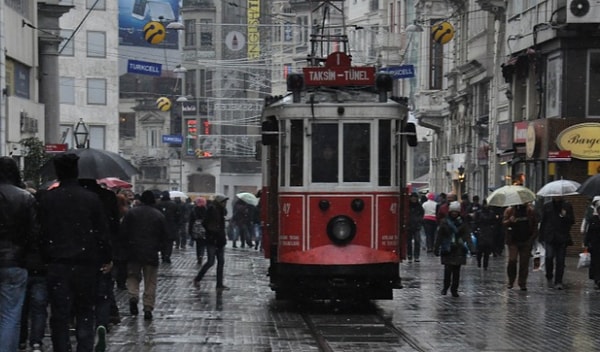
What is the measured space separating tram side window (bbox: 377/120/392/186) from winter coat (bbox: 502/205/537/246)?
210 inches

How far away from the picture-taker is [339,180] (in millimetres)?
19469

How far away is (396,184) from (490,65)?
3127cm

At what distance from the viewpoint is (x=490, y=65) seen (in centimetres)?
5012

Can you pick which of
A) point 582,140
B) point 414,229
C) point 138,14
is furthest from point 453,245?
point 138,14

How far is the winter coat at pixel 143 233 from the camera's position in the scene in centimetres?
1825

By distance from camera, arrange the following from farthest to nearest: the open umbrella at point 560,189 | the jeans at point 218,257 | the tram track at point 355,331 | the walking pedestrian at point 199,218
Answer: the walking pedestrian at point 199,218 → the open umbrella at point 560,189 → the jeans at point 218,257 → the tram track at point 355,331

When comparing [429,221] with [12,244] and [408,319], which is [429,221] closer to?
[408,319]

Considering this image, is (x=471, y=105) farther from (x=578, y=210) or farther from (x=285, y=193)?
(x=285, y=193)

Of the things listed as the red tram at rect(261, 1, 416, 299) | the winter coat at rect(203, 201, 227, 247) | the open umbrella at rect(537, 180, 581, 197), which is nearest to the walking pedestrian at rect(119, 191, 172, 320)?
the red tram at rect(261, 1, 416, 299)

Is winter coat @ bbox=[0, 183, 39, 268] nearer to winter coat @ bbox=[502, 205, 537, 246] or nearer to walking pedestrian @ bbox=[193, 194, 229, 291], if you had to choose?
walking pedestrian @ bbox=[193, 194, 229, 291]

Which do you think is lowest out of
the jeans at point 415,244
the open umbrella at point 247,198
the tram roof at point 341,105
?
the jeans at point 415,244

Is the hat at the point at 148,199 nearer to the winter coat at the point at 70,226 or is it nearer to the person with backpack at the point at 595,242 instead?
the winter coat at the point at 70,226

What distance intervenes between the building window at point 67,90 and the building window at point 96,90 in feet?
3.06

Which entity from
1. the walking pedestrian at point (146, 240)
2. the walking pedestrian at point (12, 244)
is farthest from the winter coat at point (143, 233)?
the walking pedestrian at point (12, 244)
